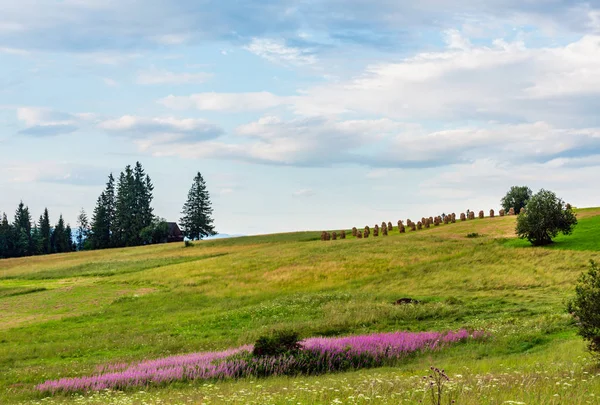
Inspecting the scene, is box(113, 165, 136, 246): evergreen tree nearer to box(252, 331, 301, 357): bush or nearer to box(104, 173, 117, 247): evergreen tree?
box(104, 173, 117, 247): evergreen tree

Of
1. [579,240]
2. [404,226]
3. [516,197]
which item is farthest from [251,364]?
[516,197]

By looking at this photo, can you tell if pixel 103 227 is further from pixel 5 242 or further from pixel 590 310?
pixel 590 310

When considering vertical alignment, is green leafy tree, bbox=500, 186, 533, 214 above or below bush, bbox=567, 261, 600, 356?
above

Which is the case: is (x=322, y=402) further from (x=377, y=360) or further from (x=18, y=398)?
(x=18, y=398)

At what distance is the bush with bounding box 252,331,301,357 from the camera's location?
19.8 metres

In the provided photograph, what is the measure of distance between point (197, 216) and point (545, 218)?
10625cm

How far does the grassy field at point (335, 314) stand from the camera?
41.8 feet

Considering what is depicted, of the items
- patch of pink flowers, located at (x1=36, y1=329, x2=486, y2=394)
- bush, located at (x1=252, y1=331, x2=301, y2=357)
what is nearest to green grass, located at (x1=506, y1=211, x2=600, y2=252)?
patch of pink flowers, located at (x1=36, y1=329, x2=486, y2=394)

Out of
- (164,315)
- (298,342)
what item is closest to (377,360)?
(298,342)

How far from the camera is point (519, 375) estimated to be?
1273 centimetres

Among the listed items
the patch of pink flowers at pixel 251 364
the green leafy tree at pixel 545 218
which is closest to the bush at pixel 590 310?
the patch of pink flowers at pixel 251 364

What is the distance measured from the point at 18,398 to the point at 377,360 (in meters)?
12.6

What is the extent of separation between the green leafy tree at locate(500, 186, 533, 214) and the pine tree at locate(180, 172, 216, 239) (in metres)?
75.7

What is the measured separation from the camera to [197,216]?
487 feet
